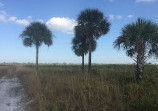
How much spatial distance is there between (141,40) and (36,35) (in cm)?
1298

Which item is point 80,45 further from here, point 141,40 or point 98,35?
point 141,40

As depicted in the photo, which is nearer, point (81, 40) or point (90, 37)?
point (90, 37)

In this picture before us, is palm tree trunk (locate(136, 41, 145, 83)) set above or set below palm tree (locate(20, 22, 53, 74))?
below

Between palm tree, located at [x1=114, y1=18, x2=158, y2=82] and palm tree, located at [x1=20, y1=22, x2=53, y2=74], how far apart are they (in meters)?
11.7

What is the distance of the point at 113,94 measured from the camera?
5117 millimetres

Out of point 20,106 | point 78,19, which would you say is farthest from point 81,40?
point 20,106

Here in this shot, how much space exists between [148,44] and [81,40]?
13.7m

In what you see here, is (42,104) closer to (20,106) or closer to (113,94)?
(20,106)

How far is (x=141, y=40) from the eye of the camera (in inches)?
356

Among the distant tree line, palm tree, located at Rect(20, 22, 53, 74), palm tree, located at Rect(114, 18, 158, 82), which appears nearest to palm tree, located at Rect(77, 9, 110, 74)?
the distant tree line

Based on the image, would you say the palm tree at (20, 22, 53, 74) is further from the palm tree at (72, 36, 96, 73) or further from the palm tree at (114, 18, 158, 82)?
the palm tree at (114, 18, 158, 82)

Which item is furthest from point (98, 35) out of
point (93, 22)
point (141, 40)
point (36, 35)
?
point (141, 40)

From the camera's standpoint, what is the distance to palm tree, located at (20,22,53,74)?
1878 centimetres

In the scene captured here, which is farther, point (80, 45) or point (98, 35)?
point (80, 45)
